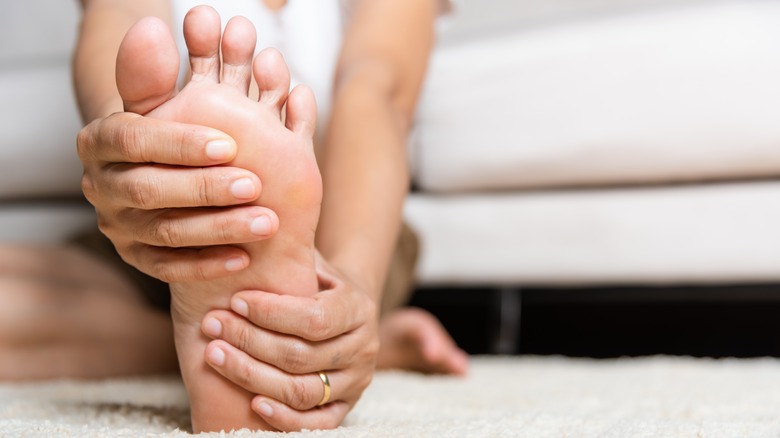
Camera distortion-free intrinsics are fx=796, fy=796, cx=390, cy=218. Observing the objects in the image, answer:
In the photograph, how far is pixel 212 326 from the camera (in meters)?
0.37

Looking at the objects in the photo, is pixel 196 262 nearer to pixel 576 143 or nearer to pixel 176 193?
pixel 176 193

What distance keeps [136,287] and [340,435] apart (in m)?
0.40

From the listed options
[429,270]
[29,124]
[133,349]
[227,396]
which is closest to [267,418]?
[227,396]

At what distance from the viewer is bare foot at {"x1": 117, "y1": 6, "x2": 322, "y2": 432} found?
331mm

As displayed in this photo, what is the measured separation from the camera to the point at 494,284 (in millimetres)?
874

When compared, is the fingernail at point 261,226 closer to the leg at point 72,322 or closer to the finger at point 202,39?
the finger at point 202,39

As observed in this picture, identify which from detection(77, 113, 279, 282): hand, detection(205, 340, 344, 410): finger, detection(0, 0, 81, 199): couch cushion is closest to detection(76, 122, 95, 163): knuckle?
detection(77, 113, 279, 282): hand

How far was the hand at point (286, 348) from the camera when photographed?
37 cm

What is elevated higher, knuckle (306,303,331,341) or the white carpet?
knuckle (306,303,331,341)

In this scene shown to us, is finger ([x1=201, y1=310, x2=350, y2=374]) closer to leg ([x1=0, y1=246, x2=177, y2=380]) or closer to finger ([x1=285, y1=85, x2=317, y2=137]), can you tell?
finger ([x1=285, y1=85, x2=317, y2=137])

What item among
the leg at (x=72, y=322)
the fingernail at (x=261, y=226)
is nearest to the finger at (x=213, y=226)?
the fingernail at (x=261, y=226)

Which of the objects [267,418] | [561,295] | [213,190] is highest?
[213,190]

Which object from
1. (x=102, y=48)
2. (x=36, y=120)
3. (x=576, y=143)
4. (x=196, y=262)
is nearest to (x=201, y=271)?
(x=196, y=262)

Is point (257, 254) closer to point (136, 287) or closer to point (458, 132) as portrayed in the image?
point (136, 287)
